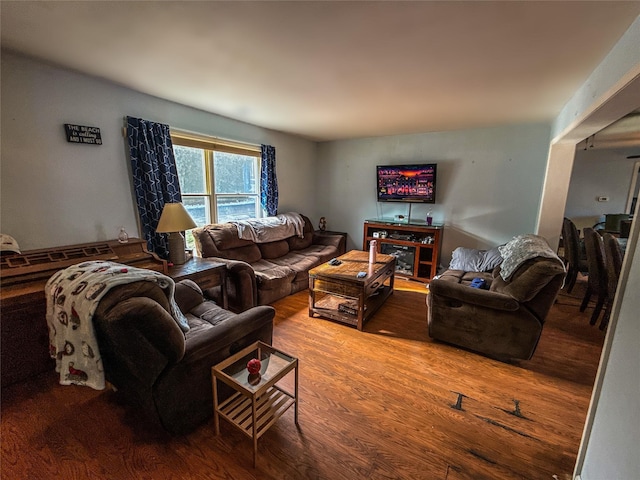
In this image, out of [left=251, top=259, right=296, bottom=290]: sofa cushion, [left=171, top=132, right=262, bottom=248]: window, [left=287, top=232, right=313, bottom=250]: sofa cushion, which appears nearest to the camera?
[left=251, top=259, right=296, bottom=290]: sofa cushion

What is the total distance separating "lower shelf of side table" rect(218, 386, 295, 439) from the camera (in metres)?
1.37

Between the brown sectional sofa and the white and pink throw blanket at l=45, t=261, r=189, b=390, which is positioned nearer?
the white and pink throw blanket at l=45, t=261, r=189, b=390

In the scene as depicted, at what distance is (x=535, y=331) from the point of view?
2014 millimetres

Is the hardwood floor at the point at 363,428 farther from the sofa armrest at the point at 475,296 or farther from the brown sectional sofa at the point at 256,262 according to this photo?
the brown sectional sofa at the point at 256,262

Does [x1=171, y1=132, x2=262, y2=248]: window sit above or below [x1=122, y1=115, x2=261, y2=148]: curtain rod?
below

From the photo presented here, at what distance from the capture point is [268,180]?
Result: 4105mm

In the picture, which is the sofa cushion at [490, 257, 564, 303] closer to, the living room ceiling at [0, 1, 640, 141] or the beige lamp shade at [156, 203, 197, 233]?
the living room ceiling at [0, 1, 640, 141]

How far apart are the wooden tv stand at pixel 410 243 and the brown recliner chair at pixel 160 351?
9.95ft

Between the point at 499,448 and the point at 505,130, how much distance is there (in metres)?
3.92

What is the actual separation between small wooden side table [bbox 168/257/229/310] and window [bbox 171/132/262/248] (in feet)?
2.65

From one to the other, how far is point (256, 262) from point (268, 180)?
4.38 ft

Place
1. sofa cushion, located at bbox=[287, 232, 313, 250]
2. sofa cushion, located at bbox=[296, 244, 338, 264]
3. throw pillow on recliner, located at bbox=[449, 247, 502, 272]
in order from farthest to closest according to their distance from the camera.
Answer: sofa cushion, located at bbox=[287, 232, 313, 250] < sofa cushion, located at bbox=[296, 244, 338, 264] < throw pillow on recliner, located at bbox=[449, 247, 502, 272]

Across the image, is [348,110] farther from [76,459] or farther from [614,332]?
[76,459]

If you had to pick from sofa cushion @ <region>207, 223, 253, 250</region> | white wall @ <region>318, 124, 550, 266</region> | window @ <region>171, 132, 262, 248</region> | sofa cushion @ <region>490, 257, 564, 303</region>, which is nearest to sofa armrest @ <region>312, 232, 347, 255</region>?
white wall @ <region>318, 124, 550, 266</region>
